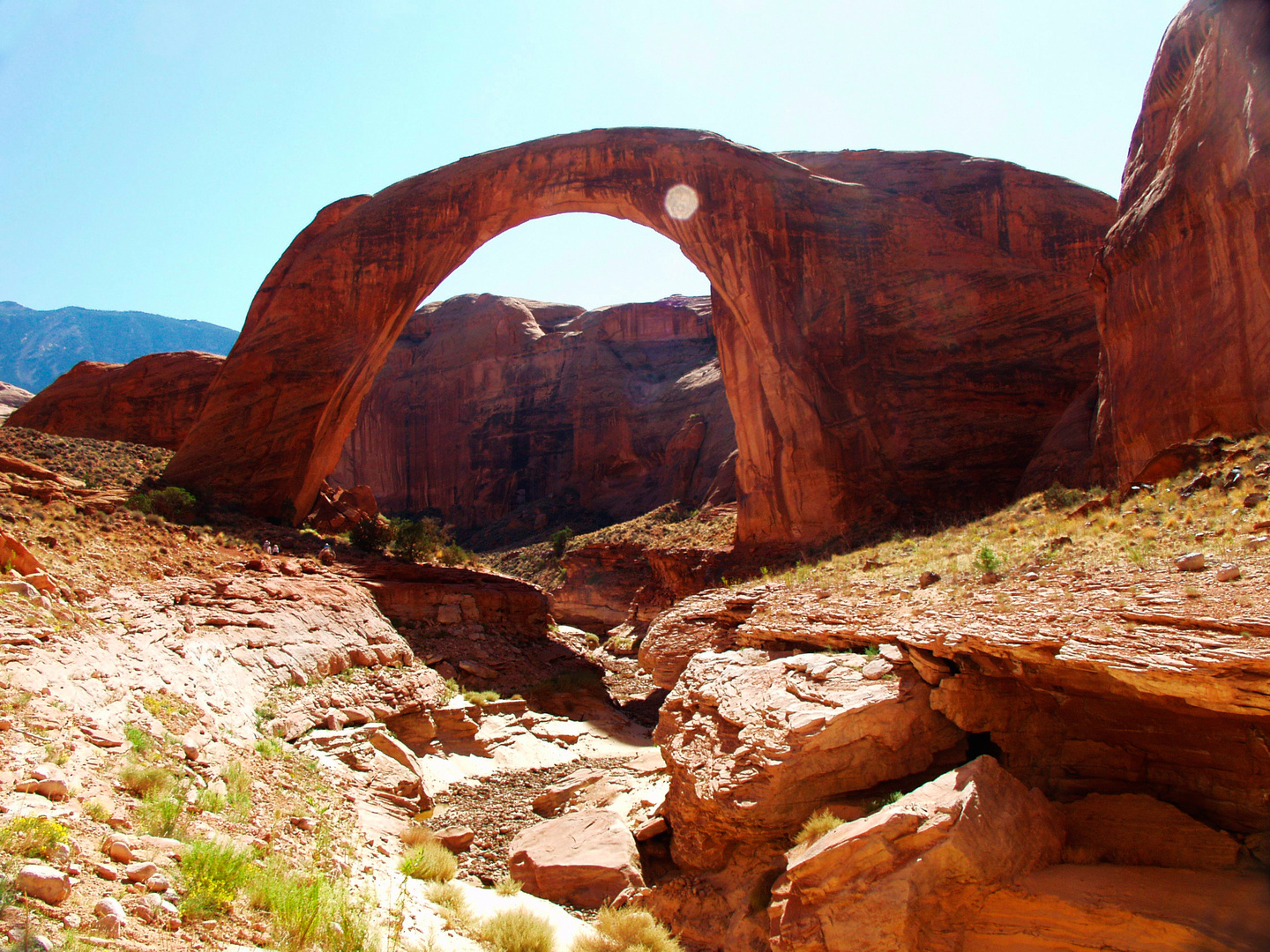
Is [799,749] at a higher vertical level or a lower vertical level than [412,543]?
lower

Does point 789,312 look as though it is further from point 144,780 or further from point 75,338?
point 75,338

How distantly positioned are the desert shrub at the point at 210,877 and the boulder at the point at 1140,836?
250 inches

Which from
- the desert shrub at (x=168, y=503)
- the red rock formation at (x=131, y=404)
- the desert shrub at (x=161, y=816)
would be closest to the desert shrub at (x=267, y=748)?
the desert shrub at (x=161, y=816)

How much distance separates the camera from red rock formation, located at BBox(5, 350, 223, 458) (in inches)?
1147

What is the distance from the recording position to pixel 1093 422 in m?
14.9

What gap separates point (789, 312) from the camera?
20.9 m

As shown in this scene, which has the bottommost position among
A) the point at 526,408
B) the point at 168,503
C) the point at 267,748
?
the point at 267,748

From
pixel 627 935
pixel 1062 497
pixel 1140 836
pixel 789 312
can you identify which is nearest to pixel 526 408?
pixel 789 312

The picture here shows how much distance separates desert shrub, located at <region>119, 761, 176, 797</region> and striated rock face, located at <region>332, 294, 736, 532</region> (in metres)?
33.4

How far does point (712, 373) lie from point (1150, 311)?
30.1 meters

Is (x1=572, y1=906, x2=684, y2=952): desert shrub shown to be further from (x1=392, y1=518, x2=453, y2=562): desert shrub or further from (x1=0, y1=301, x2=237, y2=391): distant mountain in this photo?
(x1=0, y1=301, x2=237, y2=391): distant mountain

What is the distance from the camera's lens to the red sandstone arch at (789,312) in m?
19.2

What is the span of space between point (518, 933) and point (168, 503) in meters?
14.1

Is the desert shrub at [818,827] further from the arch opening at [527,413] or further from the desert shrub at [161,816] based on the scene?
the arch opening at [527,413]
